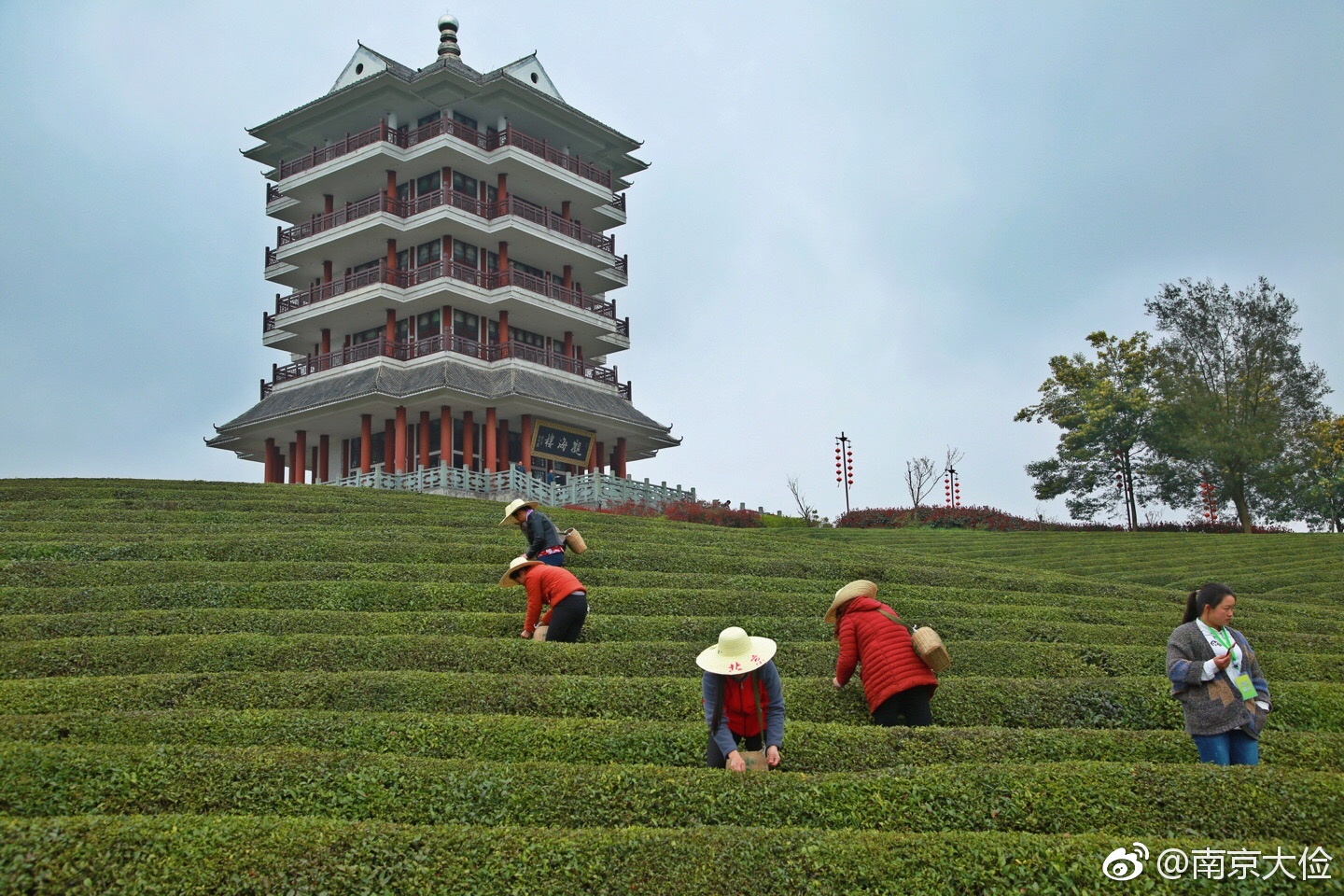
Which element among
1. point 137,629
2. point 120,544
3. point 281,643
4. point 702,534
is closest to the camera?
point 281,643

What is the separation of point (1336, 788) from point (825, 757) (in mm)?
3163

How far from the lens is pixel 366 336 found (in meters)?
39.0

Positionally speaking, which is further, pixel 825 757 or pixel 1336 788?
pixel 825 757

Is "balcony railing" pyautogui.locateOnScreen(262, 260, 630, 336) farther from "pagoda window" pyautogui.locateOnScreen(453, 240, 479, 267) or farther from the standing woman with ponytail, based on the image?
the standing woman with ponytail

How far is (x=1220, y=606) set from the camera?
7117mm

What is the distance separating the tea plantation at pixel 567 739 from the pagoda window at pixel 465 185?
2384 centimetres

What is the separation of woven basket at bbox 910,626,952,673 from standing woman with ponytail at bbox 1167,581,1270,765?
5.10 feet

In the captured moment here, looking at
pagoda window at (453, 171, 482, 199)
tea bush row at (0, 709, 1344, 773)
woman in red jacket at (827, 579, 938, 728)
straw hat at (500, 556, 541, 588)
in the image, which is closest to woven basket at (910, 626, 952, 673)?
woman in red jacket at (827, 579, 938, 728)

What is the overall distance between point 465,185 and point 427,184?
1.38m

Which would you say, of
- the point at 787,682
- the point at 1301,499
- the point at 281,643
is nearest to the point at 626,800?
the point at 787,682

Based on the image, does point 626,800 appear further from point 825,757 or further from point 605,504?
point 605,504

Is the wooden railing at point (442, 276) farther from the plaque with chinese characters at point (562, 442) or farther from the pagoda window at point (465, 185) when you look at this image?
the plaque with chinese characters at point (562, 442)

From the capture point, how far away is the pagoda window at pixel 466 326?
37.2 meters

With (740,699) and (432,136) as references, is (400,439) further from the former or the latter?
(740,699)
